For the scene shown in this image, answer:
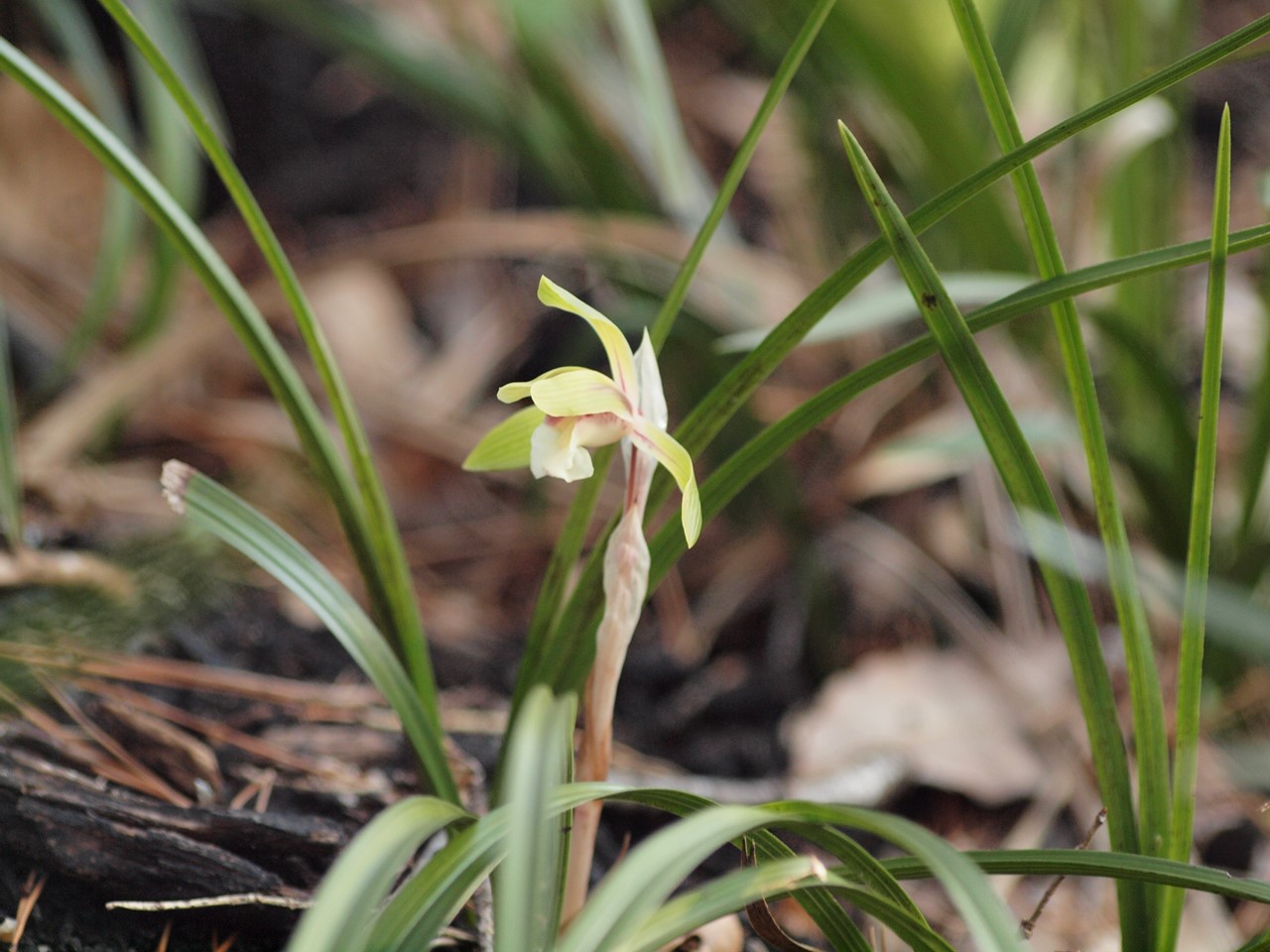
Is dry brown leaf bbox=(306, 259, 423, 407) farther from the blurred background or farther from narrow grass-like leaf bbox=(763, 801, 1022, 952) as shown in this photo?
narrow grass-like leaf bbox=(763, 801, 1022, 952)

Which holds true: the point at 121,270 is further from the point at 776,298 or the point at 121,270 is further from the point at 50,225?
the point at 776,298

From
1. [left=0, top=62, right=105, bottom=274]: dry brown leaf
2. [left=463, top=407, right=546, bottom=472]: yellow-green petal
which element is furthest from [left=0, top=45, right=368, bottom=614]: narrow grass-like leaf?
[left=0, top=62, right=105, bottom=274]: dry brown leaf

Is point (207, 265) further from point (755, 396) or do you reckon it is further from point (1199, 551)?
point (755, 396)

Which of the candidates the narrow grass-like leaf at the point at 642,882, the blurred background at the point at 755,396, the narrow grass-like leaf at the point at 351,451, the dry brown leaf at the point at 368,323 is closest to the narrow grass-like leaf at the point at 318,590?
the narrow grass-like leaf at the point at 351,451

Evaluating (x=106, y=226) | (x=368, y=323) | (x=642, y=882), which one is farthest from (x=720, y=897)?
(x=368, y=323)

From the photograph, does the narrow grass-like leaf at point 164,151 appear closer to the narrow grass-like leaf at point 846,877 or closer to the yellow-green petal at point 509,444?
the yellow-green petal at point 509,444
